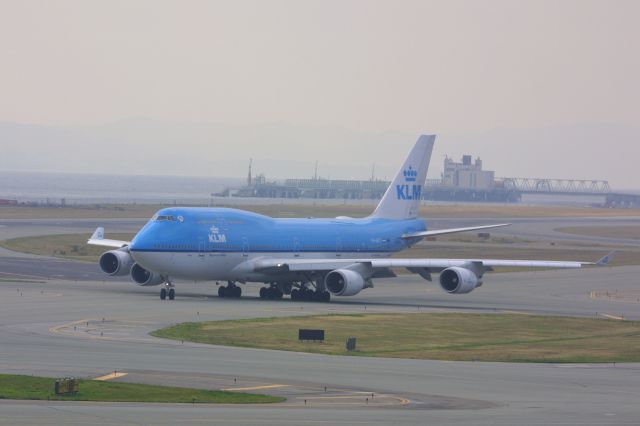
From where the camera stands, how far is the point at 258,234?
7388 cm

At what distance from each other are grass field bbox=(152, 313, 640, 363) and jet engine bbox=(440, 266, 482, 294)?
514 centimetres

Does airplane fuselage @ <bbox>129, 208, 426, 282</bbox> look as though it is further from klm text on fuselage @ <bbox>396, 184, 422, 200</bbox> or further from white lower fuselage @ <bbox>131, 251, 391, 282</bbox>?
klm text on fuselage @ <bbox>396, 184, 422, 200</bbox>

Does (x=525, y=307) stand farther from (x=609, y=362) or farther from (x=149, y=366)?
(x=149, y=366)

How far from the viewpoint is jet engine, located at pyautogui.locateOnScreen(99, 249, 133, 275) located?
7631 centimetres

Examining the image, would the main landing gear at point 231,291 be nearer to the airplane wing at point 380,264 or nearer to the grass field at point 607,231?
the airplane wing at point 380,264

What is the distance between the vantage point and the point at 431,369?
146ft

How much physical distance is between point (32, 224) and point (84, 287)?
71261mm

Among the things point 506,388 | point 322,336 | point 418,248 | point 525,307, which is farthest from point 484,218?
point 506,388

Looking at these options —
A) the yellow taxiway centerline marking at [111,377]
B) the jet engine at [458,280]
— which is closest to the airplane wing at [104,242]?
the jet engine at [458,280]

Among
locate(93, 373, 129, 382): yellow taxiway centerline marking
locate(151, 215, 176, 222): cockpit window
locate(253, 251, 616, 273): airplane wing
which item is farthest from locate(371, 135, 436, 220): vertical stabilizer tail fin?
locate(93, 373, 129, 382): yellow taxiway centerline marking

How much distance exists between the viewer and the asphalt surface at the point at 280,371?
33.6m

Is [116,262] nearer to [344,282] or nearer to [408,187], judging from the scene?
[344,282]

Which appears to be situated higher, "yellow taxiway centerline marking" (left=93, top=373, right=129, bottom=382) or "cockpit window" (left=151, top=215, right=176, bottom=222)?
"cockpit window" (left=151, top=215, right=176, bottom=222)

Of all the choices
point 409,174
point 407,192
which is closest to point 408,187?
point 407,192
